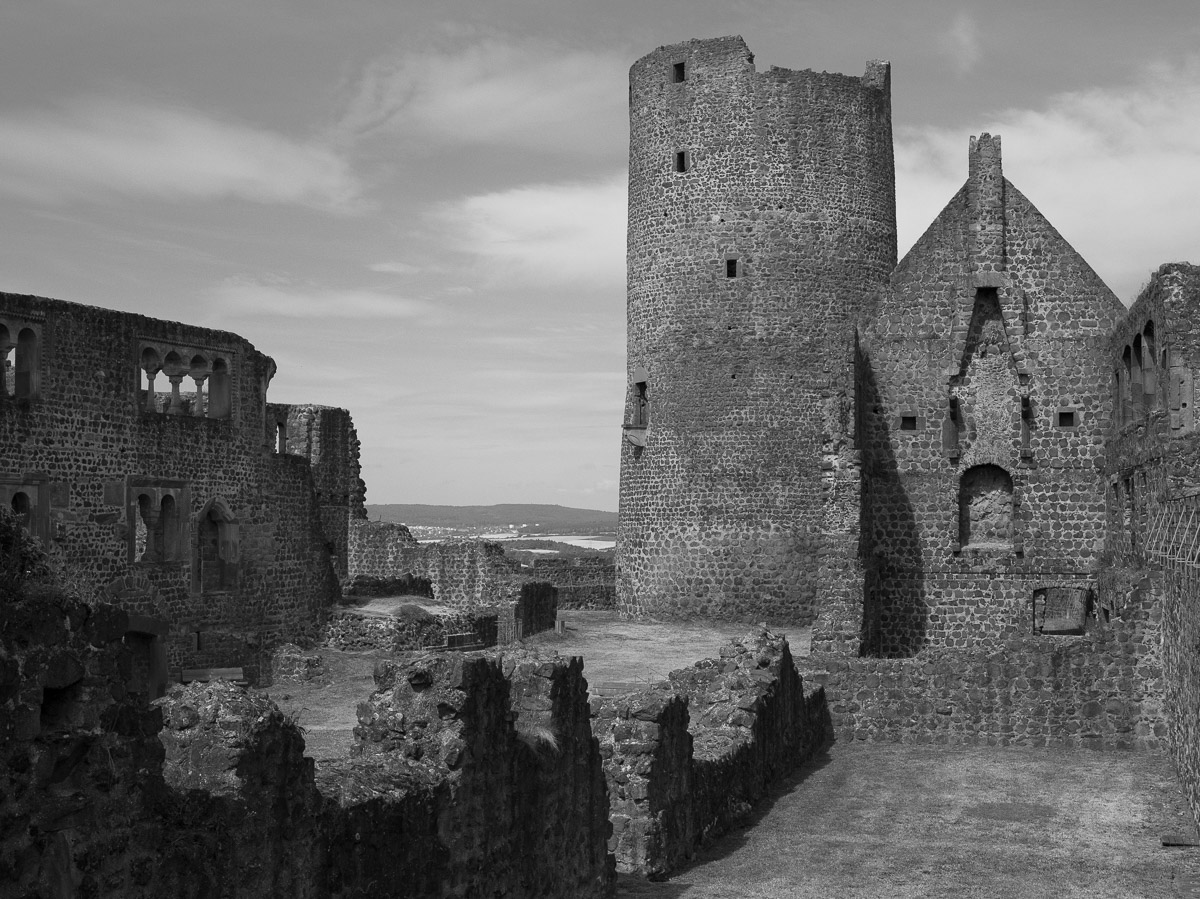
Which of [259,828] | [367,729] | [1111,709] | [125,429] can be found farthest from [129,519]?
[259,828]

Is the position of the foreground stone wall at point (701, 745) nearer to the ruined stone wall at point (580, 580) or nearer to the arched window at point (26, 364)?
the arched window at point (26, 364)

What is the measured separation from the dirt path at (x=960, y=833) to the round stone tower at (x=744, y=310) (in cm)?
1564

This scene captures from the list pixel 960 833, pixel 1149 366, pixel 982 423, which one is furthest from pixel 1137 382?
pixel 960 833

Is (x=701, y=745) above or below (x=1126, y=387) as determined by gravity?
below

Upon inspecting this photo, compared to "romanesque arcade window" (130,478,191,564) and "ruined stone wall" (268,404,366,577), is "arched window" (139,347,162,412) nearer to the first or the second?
"romanesque arcade window" (130,478,191,564)

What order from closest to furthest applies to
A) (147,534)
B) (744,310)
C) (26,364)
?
(26,364) < (147,534) < (744,310)

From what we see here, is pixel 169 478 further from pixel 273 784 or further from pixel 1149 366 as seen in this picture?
pixel 273 784

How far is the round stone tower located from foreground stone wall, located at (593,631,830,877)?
14.9 m

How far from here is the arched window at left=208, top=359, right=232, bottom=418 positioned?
27.4 m

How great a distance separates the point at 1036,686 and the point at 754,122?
1882 cm

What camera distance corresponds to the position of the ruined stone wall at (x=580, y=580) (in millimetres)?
41219

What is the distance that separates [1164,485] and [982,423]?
597 centimetres

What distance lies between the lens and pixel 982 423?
83.3ft

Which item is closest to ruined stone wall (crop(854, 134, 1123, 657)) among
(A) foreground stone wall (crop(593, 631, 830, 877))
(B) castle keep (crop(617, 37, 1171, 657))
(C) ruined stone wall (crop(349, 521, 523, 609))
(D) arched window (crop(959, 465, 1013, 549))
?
(D) arched window (crop(959, 465, 1013, 549))
